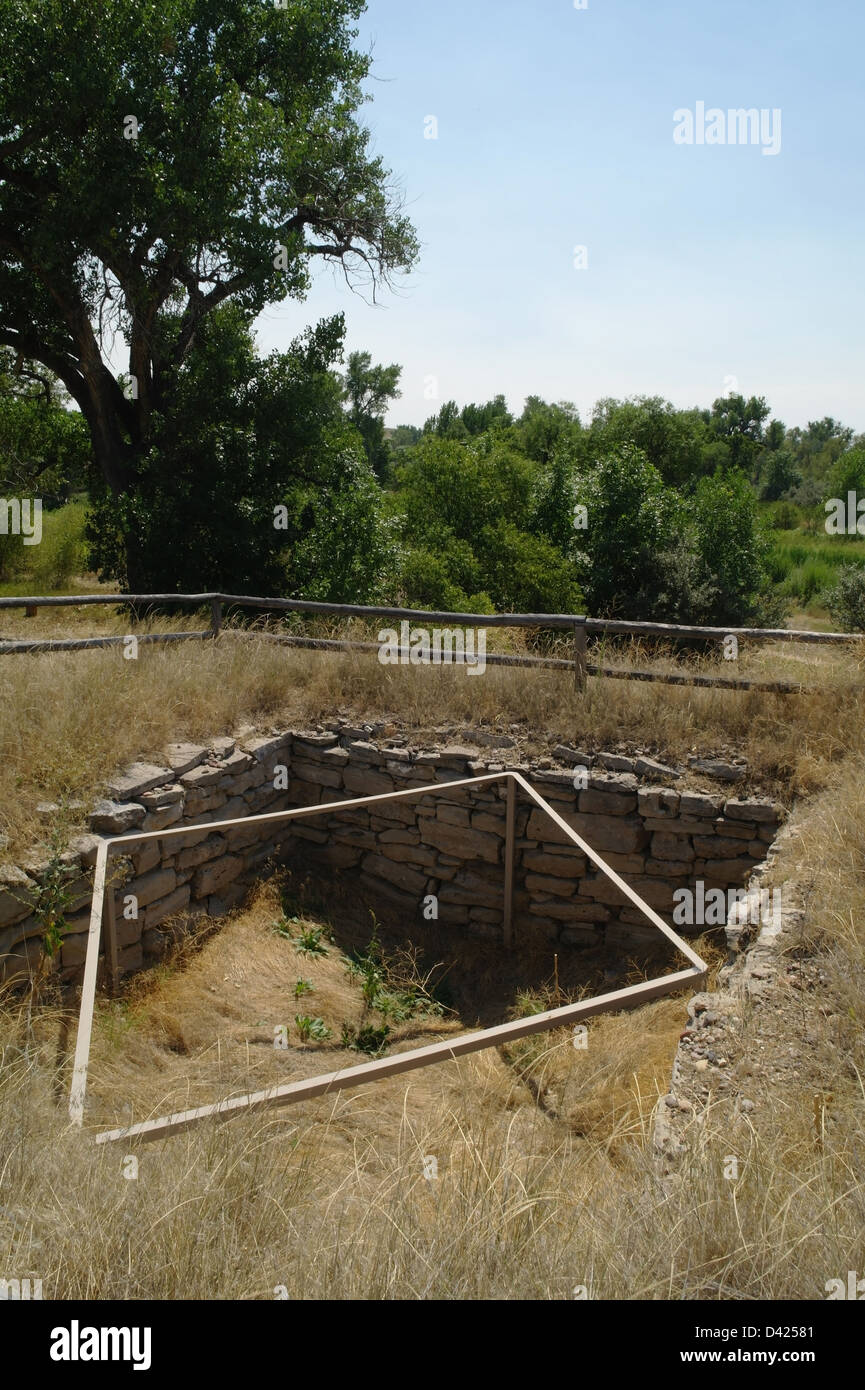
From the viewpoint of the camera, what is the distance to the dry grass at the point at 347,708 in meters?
5.93

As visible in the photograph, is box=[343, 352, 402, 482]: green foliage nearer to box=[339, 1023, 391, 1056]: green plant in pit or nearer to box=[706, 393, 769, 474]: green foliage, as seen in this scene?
box=[706, 393, 769, 474]: green foliage

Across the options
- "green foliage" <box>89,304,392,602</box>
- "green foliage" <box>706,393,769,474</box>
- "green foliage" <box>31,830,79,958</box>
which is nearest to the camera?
"green foliage" <box>31,830,79,958</box>

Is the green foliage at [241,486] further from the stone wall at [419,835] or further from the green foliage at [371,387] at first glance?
the green foliage at [371,387]

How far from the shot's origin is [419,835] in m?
7.32

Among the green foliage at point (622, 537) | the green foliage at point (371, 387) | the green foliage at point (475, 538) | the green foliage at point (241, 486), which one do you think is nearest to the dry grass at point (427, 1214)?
the green foliage at point (241, 486)

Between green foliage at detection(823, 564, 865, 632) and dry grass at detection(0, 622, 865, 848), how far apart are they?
54.3 ft

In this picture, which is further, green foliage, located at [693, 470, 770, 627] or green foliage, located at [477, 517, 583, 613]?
green foliage, located at [693, 470, 770, 627]

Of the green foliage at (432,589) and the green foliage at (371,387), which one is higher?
the green foliage at (371,387)

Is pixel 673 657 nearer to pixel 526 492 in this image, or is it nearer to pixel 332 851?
pixel 332 851

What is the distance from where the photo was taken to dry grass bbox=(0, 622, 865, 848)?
5.93 metres

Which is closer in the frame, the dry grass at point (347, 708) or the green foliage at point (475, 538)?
the dry grass at point (347, 708)

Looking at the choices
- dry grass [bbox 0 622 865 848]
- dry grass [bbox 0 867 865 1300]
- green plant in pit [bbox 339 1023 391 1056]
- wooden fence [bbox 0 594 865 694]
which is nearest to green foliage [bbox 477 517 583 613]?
dry grass [bbox 0 622 865 848]

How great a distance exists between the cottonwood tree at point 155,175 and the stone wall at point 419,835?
7.03m
